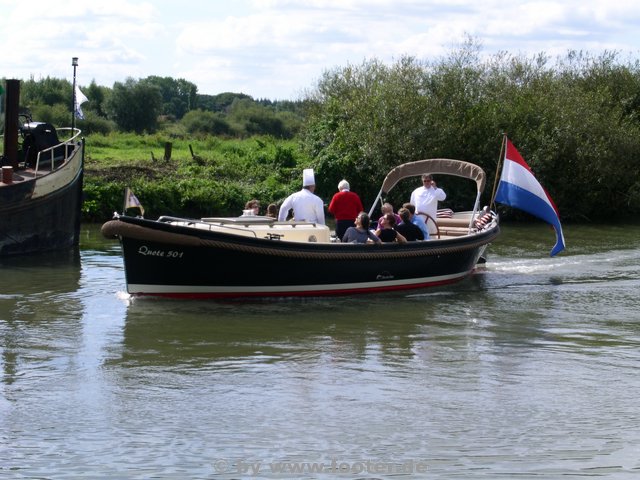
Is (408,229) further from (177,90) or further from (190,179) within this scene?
(177,90)

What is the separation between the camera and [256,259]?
14.4 m

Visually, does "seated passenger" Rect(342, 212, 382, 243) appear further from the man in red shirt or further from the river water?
the river water

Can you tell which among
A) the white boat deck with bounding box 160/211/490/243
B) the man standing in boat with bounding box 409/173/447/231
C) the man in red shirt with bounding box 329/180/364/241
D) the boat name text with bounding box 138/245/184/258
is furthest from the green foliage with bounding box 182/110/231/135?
the boat name text with bounding box 138/245/184/258

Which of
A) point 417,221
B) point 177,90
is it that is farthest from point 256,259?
point 177,90

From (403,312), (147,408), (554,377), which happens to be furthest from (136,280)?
(554,377)

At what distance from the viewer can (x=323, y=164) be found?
31.7 m

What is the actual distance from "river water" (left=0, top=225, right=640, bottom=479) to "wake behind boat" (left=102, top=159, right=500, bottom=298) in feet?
0.83

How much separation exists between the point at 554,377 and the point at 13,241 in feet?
40.2

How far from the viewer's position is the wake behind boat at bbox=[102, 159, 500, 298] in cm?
1389

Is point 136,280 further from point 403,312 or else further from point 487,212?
point 487,212

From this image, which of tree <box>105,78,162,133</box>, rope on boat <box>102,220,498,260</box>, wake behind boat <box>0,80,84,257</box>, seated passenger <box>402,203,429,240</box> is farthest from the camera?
tree <box>105,78,162,133</box>

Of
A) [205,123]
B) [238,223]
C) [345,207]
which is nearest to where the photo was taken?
[238,223]

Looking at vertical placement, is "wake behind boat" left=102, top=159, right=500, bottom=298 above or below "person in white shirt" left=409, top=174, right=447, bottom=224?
below

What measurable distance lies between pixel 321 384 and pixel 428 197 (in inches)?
295
